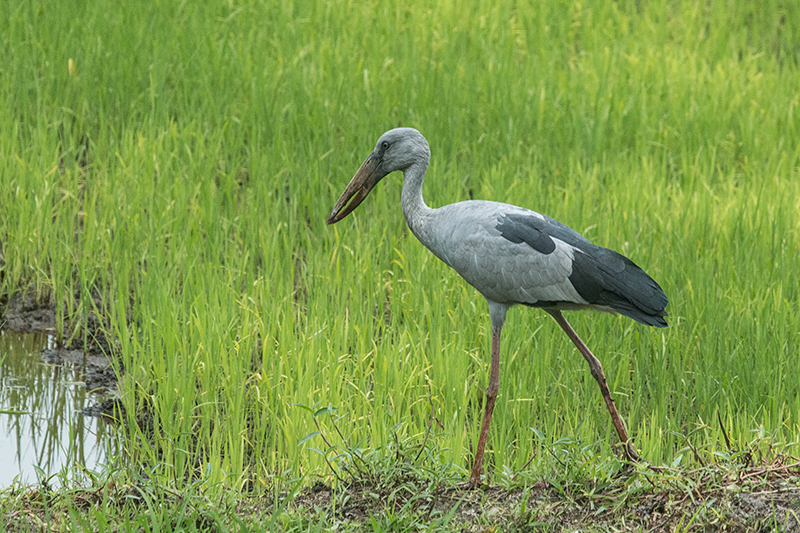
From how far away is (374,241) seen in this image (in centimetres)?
521

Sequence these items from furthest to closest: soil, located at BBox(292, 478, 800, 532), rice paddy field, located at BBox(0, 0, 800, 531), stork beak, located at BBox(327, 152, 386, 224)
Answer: stork beak, located at BBox(327, 152, 386, 224), rice paddy field, located at BBox(0, 0, 800, 531), soil, located at BBox(292, 478, 800, 532)

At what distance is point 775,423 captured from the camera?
3754 millimetres

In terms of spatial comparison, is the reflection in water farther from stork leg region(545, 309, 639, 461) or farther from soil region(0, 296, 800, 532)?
stork leg region(545, 309, 639, 461)

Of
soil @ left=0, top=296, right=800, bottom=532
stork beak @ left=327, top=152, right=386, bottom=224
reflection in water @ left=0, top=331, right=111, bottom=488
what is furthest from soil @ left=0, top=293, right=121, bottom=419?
soil @ left=0, top=296, right=800, bottom=532

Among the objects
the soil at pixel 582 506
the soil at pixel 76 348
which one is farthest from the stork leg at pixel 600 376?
the soil at pixel 76 348

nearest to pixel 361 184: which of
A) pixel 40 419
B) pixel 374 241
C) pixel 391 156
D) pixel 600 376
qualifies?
pixel 391 156

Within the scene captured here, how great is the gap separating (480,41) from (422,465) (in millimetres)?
5522

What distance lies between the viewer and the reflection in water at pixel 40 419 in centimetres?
363

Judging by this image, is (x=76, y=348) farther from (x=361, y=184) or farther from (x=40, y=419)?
(x=361, y=184)

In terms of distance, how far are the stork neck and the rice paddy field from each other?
68 cm

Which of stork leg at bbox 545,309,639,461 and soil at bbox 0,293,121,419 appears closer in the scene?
stork leg at bbox 545,309,639,461

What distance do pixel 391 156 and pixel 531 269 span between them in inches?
30.7

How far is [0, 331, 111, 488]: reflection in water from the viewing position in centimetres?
363

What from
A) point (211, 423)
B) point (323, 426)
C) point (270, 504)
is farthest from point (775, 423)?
point (211, 423)
